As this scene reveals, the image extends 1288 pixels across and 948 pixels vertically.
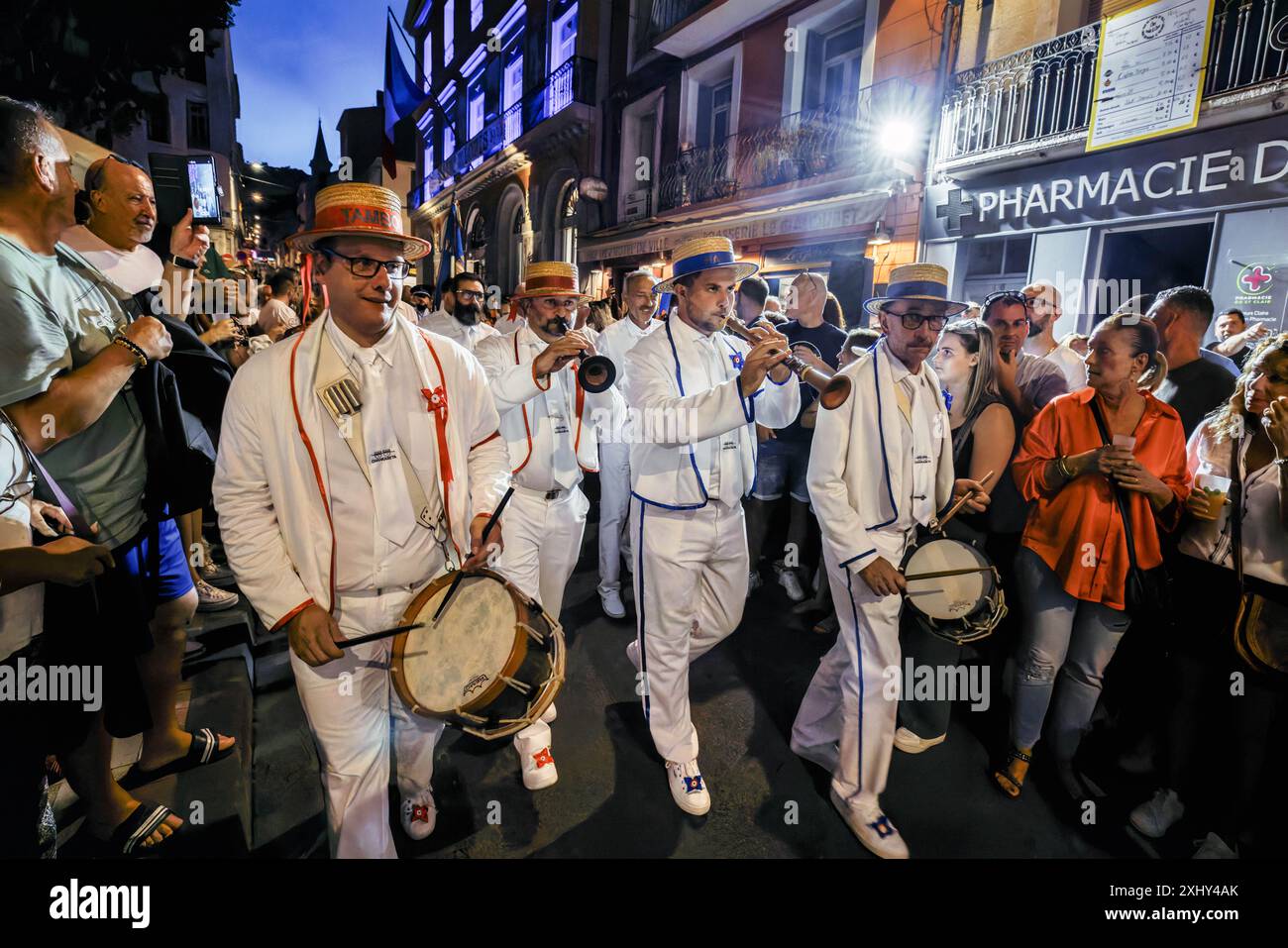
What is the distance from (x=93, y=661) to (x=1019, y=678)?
3.90 metres

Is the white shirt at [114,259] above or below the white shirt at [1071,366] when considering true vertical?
above

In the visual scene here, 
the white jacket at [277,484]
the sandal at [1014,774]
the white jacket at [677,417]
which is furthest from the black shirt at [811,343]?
the white jacket at [277,484]

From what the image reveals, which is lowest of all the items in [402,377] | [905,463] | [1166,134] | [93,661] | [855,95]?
[93,661]

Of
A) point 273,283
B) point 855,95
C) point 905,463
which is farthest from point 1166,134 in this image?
point 273,283

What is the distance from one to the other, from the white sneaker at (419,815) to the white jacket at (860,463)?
206cm

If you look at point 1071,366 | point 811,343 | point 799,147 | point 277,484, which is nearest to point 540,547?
point 277,484

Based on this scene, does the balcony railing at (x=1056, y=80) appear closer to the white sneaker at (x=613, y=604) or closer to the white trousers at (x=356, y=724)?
the white sneaker at (x=613, y=604)

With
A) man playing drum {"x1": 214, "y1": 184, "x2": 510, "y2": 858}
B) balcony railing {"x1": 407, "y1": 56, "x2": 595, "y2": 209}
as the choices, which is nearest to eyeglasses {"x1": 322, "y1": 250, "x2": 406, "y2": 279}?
man playing drum {"x1": 214, "y1": 184, "x2": 510, "y2": 858}

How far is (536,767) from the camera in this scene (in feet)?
8.84

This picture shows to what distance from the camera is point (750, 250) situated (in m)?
9.61

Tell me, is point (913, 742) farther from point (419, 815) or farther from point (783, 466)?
point (419, 815)

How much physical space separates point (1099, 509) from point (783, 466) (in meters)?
2.42

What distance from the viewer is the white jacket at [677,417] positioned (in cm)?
238

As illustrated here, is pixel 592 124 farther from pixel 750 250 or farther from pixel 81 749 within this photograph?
pixel 81 749
